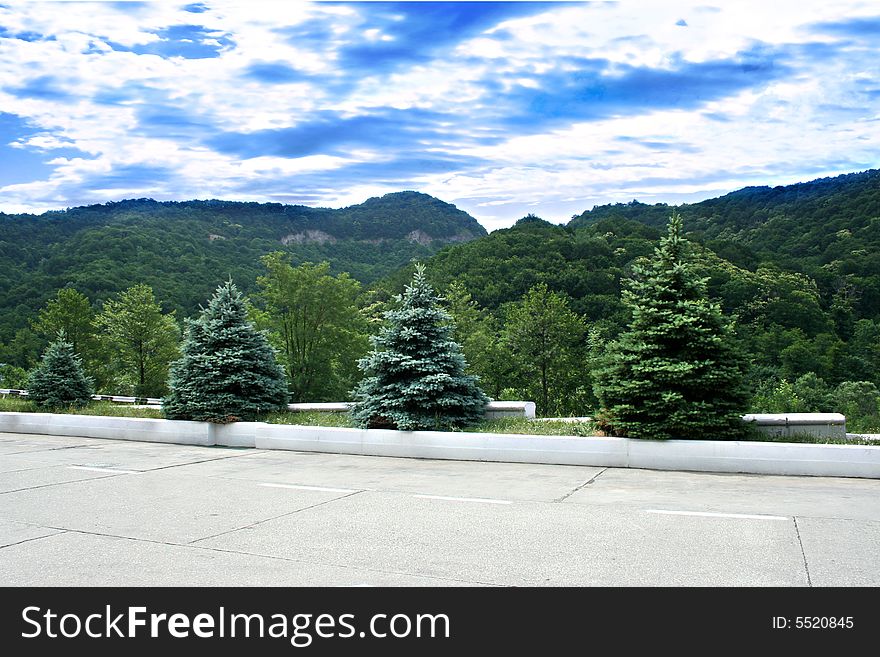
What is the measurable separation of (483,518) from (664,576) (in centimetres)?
249

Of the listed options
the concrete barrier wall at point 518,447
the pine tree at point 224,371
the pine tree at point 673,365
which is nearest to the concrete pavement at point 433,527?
the concrete barrier wall at point 518,447

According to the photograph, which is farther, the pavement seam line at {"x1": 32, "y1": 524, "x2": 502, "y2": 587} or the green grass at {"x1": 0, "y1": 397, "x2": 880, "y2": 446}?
the green grass at {"x1": 0, "y1": 397, "x2": 880, "y2": 446}

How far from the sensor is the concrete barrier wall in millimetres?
9992

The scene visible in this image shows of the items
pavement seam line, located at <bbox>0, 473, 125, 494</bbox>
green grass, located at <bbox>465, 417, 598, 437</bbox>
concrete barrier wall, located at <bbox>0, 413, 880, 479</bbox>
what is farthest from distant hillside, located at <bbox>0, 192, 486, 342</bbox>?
pavement seam line, located at <bbox>0, 473, 125, 494</bbox>

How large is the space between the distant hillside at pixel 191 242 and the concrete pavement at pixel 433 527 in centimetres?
2870

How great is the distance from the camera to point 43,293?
58.6 meters

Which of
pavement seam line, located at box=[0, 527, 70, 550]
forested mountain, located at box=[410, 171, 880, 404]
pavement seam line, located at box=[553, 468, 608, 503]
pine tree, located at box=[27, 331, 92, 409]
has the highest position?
forested mountain, located at box=[410, 171, 880, 404]

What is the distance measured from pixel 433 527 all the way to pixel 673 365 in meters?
5.30

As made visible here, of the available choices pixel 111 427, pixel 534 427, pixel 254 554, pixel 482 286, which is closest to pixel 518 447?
pixel 534 427

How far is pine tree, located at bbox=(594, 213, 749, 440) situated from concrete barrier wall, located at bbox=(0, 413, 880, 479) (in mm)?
434

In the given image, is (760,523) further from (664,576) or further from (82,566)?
(82,566)

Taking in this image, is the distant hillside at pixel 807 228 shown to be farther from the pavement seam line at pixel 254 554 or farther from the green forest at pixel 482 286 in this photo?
the pavement seam line at pixel 254 554

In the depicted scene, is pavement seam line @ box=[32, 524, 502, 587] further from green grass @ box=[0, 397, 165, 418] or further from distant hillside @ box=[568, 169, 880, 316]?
distant hillside @ box=[568, 169, 880, 316]
